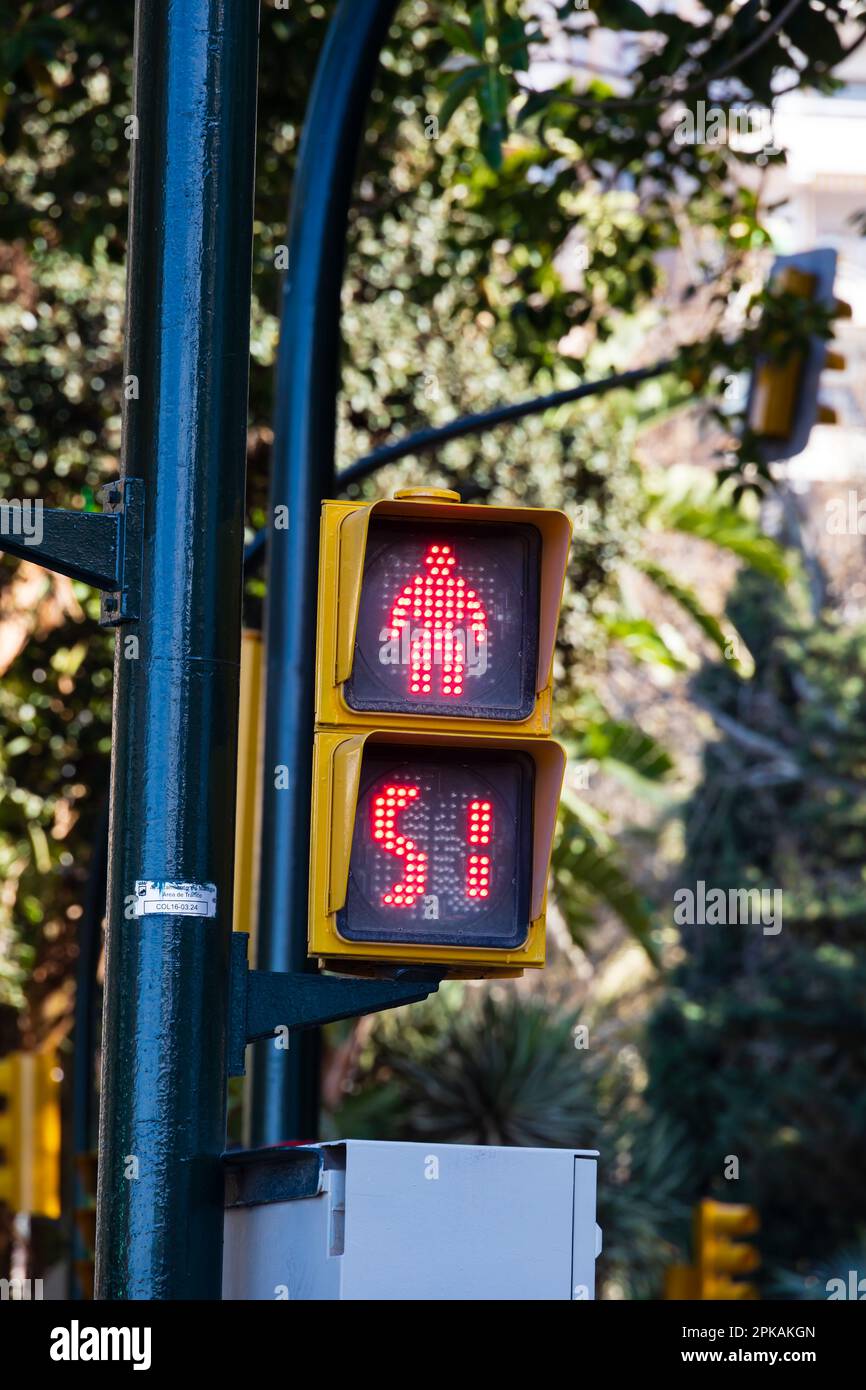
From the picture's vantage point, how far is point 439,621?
4523 millimetres

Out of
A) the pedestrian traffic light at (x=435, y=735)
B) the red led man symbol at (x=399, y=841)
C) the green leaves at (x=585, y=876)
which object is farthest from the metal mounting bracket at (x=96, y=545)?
the green leaves at (x=585, y=876)

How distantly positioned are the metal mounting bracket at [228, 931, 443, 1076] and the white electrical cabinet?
266 mm

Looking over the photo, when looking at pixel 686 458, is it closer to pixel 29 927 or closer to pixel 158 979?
pixel 29 927

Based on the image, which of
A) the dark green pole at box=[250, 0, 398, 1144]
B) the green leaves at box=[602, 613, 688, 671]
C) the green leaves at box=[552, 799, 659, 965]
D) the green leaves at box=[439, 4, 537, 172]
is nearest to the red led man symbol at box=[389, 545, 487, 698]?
the dark green pole at box=[250, 0, 398, 1144]

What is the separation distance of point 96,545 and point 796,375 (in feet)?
24.1

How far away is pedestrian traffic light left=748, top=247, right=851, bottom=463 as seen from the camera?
10.9 m

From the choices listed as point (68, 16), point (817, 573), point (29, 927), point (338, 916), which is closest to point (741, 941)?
point (817, 573)

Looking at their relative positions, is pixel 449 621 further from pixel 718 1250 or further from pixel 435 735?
pixel 718 1250

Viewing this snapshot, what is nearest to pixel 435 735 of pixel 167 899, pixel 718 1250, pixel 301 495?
pixel 167 899

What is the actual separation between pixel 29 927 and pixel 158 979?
14011 mm

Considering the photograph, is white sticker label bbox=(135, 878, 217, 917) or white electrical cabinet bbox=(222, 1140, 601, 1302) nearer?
white electrical cabinet bbox=(222, 1140, 601, 1302)

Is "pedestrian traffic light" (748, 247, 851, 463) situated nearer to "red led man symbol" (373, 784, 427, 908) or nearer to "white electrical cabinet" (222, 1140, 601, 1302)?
"red led man symbol" (373, 784, 427, 908)

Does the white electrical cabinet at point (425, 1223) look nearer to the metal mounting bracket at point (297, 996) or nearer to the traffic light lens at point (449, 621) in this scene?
the metal mounting bracket at point (297, 996)

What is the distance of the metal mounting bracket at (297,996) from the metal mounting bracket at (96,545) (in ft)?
2.32
